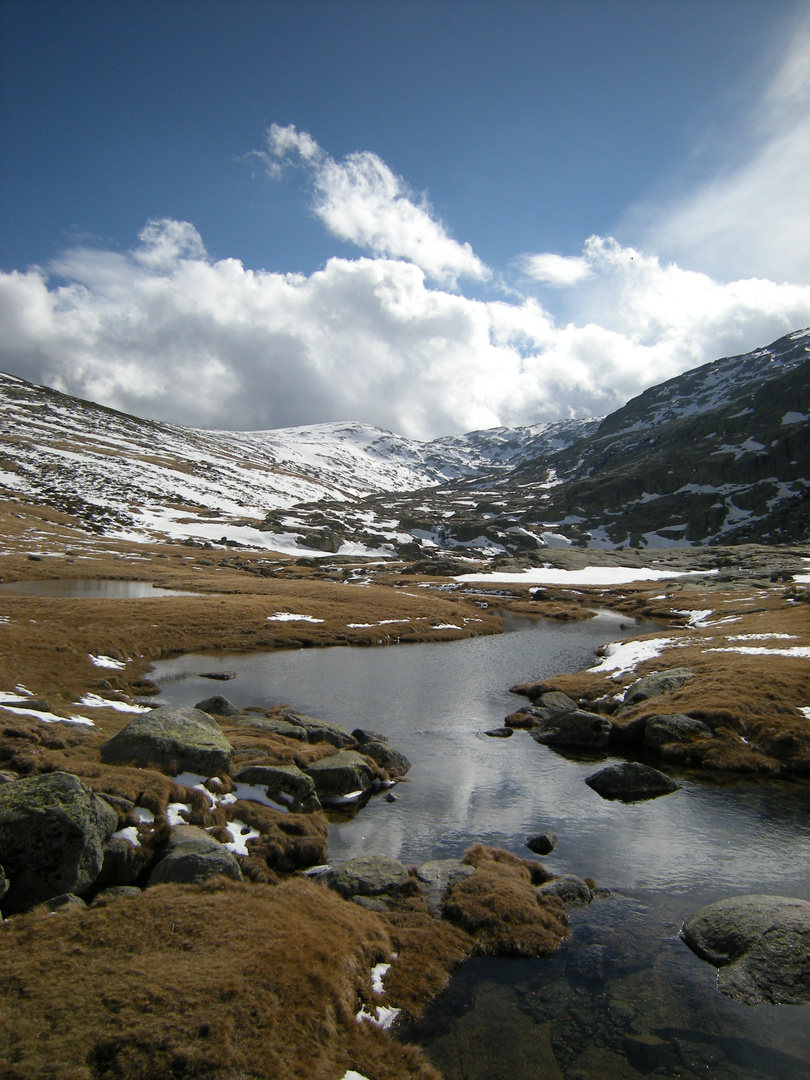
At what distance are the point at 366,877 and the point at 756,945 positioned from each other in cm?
1080

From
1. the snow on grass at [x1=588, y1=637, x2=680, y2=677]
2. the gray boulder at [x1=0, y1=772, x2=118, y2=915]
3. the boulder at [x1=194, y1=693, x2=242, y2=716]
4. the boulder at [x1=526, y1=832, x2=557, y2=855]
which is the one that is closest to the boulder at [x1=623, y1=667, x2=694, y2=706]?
the snow on grass at [x1=588, y1=637, x2=680, y2=677]

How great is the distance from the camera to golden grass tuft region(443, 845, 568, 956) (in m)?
14.9

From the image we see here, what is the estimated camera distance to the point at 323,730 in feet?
98.8

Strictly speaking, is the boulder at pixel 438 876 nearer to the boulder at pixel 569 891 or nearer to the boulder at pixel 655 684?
the boulder at pixel 569 891

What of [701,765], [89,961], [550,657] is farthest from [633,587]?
[89,961]

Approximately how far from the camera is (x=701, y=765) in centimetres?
2858

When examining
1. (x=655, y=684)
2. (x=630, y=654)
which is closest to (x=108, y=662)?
(x=655, y=684)

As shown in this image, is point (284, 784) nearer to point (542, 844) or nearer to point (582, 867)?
point (542, 844)

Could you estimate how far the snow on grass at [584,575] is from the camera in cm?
12162

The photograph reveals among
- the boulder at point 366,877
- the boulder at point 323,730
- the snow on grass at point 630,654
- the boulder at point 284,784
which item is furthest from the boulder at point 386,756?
the snow on grass at point 630,654

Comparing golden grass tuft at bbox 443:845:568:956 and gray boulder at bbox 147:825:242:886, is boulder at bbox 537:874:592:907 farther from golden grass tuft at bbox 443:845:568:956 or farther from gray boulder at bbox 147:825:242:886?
gray boulder at bbox 147:825:242:886

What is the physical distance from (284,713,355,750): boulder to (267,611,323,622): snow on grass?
30580 millimetres

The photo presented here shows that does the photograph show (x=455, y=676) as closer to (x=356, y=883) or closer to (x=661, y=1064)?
(x=356, y=883)

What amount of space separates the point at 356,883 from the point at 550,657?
42.6 meters
